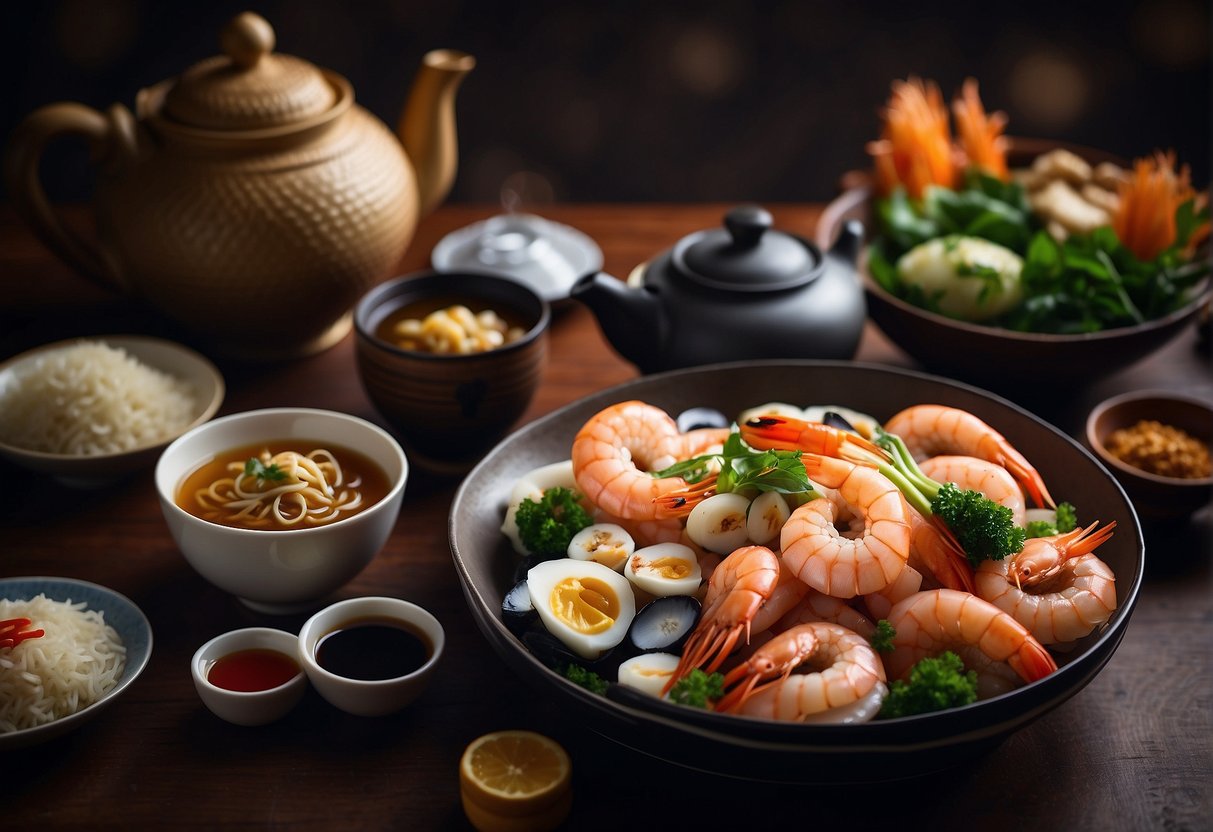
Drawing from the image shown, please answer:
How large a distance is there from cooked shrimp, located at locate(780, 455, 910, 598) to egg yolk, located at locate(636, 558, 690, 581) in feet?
0.44

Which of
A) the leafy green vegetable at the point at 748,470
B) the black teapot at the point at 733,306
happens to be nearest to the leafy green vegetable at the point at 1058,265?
the black teapot at the point at 733,306

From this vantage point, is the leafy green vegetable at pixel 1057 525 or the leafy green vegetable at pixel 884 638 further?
the leafy green vegetable at pixel 1057 525

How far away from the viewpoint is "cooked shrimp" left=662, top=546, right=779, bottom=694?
120 cm

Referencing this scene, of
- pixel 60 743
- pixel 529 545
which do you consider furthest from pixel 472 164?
pixel 60 743

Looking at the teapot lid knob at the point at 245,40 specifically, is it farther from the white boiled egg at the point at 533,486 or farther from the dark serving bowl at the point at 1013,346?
the dark serving bowl at the point at 1013,346

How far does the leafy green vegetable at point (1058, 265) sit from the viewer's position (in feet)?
6.42

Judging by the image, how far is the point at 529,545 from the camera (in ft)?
4.75

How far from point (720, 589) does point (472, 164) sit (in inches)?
105

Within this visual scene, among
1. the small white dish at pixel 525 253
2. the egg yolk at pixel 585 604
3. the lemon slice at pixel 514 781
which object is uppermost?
the egg yolk at pixel 585 604

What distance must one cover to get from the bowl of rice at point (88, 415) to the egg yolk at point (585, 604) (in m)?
0.73

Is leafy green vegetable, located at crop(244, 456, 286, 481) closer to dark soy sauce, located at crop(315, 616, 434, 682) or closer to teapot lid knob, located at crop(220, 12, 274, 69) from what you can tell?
dark soy sauce, located at crop(315, 616, 434, 682)

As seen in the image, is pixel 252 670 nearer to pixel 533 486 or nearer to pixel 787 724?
pixel 533 486

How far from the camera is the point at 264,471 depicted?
4.85 ft

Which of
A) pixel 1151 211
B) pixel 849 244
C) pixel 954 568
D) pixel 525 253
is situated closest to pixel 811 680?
pixel 954 568
